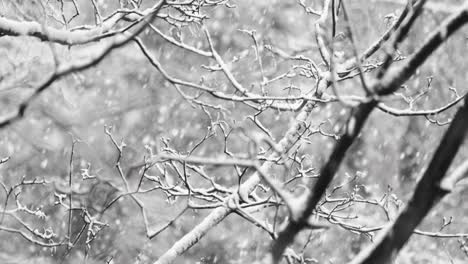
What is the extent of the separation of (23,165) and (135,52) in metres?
5.53

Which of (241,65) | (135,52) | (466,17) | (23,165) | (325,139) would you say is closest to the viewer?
(466,17)

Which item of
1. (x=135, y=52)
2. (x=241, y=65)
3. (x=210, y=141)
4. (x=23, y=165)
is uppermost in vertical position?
(x=241, y=65)

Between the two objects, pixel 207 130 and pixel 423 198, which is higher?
pixel 423 198

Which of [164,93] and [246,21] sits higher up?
[246,21]

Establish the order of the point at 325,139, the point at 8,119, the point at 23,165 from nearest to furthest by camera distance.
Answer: the point at 8,119 < the point at 23,165 < the point at 325,139

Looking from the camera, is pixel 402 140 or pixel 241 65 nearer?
pixel 241 65

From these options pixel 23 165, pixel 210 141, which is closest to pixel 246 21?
pixel 210 141

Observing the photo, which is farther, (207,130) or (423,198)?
(207,130)

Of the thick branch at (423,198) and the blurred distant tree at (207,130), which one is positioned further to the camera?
the blurred distant tree at (207,130)

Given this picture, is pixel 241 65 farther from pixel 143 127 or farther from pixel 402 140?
pixel 402 140

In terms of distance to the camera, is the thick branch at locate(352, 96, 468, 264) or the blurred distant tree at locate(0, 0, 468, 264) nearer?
the thick branch at locate(352, 96, 468, 264)

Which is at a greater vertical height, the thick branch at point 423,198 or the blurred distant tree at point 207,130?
the thick branch at point 423,198

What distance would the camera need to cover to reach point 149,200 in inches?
357

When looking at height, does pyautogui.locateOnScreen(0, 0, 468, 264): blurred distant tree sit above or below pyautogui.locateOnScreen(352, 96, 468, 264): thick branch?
below
